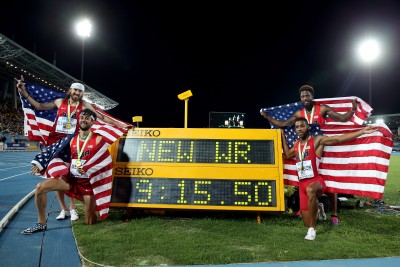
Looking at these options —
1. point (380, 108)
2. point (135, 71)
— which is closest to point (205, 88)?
point (135, 71)

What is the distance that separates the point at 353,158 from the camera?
16.9 ft

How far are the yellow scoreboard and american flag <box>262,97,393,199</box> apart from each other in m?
0.69

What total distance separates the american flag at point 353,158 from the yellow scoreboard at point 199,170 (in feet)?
2.26

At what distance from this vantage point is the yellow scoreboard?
16.8 ft

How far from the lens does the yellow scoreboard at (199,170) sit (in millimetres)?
5121

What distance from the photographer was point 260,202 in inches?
199

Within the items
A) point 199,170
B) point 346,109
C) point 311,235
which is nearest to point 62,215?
point 199,170

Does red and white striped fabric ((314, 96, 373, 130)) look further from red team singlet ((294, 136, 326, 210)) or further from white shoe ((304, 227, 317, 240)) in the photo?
white shoe ((304, 227, 317, 240))

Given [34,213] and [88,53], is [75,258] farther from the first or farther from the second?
[88,53]

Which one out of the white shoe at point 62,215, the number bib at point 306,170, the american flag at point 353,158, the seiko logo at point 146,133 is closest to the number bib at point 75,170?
the white shoe at point 62,215

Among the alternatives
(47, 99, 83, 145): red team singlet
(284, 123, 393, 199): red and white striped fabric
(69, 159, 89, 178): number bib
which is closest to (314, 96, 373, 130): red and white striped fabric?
(284, 123, 393, 199): red and white striped fabric

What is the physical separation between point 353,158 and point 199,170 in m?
2.57

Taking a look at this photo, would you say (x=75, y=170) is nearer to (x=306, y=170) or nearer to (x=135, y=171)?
(x=135, y=171)

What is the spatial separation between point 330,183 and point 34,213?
5.36 metres
